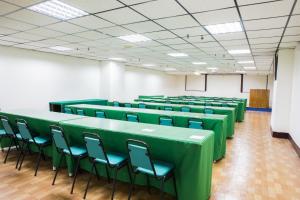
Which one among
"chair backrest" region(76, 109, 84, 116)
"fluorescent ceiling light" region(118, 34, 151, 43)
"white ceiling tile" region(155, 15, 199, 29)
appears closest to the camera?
"white ceiling tile" region(155, 15, 199, 29)

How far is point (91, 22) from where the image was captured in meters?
3.77

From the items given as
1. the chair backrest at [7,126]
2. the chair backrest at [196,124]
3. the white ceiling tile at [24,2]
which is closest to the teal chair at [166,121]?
the chair backrest at [196,124]

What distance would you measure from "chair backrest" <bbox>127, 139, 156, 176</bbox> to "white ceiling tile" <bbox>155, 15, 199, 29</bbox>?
230 cm

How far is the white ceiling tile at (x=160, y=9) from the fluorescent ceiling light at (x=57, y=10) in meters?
1.01

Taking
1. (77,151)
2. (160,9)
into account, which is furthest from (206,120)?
(77,151)

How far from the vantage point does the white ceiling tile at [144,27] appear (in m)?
3.82

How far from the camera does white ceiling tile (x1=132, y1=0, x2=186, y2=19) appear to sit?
2.83 meters

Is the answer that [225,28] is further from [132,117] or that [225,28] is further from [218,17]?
[132,117]

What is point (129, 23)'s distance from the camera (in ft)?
12.5

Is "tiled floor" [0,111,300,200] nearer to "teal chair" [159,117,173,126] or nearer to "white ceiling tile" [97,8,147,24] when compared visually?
"teal chair" [159,117,173,126]

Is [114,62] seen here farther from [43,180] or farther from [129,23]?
[43,180]

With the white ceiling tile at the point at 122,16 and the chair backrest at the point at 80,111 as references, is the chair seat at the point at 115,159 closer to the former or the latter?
the white ceiling tile at the point at 122,16

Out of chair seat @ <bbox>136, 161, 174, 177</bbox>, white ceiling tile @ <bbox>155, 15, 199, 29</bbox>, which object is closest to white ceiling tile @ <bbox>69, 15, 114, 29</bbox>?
white ceiling tile @ <bbox>155, 15, 199, 29</bbox>

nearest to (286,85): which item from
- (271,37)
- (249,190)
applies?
(271,37)
